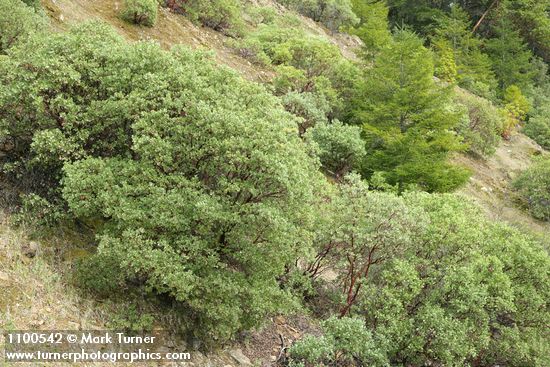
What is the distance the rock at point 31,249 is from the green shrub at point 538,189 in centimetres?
2620

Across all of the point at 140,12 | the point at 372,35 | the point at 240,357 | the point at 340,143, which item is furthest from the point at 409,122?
the point at 240,357

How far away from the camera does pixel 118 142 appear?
9.02 m

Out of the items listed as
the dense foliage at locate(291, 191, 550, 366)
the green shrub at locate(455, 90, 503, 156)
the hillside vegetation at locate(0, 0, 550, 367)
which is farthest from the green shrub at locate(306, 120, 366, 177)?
the green shrub at locate(455, 90, 503, 156)

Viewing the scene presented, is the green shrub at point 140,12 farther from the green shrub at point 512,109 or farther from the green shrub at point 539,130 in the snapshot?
the green shrub at point 539,130

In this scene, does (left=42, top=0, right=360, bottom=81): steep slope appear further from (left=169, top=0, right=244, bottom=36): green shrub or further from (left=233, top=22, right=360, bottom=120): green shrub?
(left=233, top=22, right=360, bottom=120): green shrub

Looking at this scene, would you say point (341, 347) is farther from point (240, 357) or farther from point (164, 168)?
point (164, 168)

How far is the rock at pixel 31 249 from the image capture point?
820cm

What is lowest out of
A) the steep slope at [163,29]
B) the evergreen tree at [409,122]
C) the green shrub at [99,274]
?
the green shrub at [99,274]

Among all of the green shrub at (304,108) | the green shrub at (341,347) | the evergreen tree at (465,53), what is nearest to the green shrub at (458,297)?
the green shrub at (341,347)

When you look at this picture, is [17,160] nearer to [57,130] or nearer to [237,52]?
[57,130]

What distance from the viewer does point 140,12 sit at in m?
18.7

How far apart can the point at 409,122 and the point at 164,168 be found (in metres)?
13.9

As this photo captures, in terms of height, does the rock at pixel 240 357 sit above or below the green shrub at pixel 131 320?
below

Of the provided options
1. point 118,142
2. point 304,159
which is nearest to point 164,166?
point 118,142
